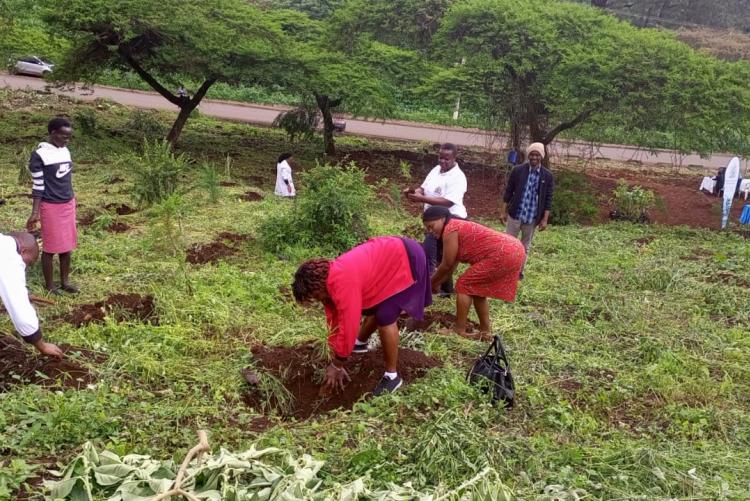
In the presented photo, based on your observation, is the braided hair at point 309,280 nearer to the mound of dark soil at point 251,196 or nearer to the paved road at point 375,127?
the mound of dark soil at point 251,196

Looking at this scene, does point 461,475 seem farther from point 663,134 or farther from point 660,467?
point 663,134

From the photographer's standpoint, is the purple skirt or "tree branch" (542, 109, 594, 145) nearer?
the purple skirt

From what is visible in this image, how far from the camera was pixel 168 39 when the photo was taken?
12352mm

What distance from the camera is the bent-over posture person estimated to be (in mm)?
3805

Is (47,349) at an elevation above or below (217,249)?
above

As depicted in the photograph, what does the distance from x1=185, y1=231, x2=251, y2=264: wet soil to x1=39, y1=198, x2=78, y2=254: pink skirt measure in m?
1.49

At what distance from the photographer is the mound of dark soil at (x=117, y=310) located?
4.98 meters

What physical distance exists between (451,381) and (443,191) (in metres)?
2.17

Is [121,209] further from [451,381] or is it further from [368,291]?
[451,381]

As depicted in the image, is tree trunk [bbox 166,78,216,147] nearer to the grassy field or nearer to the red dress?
the grassy field

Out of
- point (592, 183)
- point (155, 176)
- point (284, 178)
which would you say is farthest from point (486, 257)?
point (592, 183)

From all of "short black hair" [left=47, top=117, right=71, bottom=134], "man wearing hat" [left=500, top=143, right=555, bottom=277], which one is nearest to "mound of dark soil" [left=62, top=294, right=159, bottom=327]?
"short black hair" [left=47, top=117, right=71, bottom=134]

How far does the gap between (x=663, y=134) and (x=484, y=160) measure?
164 inches

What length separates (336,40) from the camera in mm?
15352
